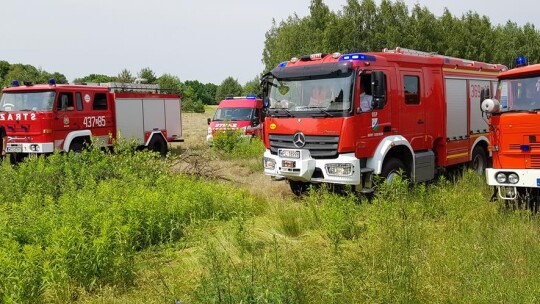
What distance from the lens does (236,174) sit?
12148mm

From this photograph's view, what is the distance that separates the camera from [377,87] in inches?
316

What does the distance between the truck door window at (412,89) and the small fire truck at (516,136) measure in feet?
6.61

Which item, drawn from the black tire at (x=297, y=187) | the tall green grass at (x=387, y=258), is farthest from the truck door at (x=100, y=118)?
the tall green grass at (x=387, y=258)

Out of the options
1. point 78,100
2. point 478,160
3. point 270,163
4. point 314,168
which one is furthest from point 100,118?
point 478,160

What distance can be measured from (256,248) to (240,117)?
13.4 metres

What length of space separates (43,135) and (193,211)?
7560 millimetres

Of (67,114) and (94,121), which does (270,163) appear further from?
(94,121)

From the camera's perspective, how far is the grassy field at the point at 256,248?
387 cm

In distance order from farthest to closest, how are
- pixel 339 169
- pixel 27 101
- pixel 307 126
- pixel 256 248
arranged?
1. pixel 27 101
2. pixel 307 126
3. pixel 339 169
4. pixel 256 248

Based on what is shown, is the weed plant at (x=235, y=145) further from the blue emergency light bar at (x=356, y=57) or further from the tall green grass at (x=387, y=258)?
the tall green grass at (x=387, y=258)

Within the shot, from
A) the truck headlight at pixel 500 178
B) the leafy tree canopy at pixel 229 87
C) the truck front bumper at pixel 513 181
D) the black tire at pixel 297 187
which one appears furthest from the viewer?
the leafy tree canopy at pixel 229 87

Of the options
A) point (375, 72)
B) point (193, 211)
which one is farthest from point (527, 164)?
point (193, 211)

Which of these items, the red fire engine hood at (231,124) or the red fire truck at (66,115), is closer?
the red fire truck at (66,115)

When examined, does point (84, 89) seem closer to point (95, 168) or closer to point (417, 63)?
point (95, 168)
